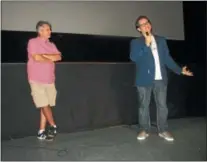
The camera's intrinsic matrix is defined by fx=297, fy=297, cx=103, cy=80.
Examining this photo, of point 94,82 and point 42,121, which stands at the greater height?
point 94,82

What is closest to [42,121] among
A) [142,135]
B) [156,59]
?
[142,135]

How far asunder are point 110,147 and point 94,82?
2.71 feet

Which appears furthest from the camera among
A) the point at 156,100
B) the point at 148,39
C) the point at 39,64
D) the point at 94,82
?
the point at 94,82

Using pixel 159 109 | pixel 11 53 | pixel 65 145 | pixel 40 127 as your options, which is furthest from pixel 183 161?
pixel 11 53

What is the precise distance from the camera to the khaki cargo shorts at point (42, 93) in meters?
2.75

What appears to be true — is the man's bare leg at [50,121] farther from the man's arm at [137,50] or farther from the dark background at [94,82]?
the man's arm at [137,50]

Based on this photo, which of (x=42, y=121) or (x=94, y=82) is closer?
(x=42, y=121)

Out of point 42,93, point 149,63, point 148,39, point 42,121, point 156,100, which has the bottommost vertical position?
point 42,121

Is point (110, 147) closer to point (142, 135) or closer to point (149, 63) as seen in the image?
point (142, 135)

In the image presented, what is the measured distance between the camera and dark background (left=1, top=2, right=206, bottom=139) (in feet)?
9.49

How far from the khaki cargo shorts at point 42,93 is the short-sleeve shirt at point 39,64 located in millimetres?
51

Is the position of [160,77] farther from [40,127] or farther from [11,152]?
[11,152]

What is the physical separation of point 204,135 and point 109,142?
96 centimetres

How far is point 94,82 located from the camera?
3225 mm
